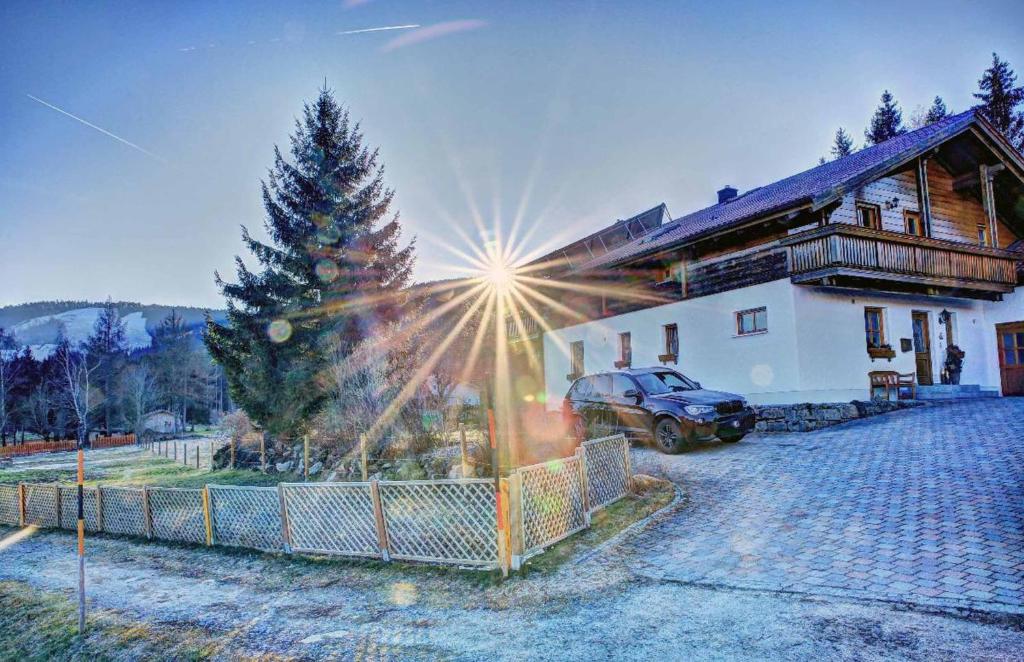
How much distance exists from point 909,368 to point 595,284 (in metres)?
10.7

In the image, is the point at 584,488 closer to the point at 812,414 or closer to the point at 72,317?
the point at 812,414

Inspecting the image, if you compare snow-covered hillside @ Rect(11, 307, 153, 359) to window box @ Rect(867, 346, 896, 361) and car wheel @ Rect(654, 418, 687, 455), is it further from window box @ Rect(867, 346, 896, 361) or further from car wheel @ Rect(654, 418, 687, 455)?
window box @ Rect(867, 346, 896, 361)

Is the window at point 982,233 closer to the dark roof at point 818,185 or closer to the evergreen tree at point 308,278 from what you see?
the dark roof at point 818,185

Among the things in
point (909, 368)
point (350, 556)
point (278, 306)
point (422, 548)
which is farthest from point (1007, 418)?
point (278, 306)

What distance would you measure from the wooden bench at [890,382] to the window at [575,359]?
33.8ft

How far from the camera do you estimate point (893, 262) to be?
15031 mm

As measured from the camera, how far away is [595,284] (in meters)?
22.6

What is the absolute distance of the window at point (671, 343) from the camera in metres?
18.5

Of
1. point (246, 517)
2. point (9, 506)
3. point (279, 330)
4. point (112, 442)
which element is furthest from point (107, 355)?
point (246, 517)

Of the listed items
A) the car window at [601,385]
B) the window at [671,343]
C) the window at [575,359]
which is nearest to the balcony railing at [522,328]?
the window at [575,359]

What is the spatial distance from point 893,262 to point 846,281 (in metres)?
1.47

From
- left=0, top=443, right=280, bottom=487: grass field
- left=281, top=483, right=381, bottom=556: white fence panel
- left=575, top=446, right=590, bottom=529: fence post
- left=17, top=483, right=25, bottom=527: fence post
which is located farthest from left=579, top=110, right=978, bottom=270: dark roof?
left=17, top=483, right=25, bottom=527: fence post

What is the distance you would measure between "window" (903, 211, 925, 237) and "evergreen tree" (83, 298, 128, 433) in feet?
186

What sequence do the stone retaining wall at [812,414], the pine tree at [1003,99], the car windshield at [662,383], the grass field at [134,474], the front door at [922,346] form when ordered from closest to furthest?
the car windshield at [662,383], the stone retaining wall at [812,414], the front door at [922,346], the grass field at [134,474], the pine tree at [1003,99]
